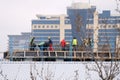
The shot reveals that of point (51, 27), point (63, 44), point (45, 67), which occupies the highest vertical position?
point (51, 27)

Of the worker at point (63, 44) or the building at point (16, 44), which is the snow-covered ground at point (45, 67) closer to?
the building at point (16, 44)

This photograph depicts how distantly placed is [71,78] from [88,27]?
7470 mm

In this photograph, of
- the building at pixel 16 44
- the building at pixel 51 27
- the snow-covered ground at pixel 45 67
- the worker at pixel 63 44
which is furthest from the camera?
the building at pixel 51 27

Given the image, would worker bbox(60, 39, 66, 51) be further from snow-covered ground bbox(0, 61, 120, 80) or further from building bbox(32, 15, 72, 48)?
building bbox(32, 15, 72, 48)

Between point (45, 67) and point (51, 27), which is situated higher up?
point (51, 27)

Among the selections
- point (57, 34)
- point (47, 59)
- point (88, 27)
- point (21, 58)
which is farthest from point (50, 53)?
point (57, 34)

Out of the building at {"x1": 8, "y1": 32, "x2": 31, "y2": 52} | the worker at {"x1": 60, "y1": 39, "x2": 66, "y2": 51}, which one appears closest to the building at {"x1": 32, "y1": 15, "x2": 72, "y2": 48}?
the building at {"x1": 8, "y1": 32, "x2": 31, "y2": 52}

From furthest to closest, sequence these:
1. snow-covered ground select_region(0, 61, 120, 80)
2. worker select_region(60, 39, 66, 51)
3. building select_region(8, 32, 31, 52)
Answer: worker select_region(60, 39, 66, 51) < building select_region(8, 32, 31, 52) < snow-covered ground select_region(0, 61, 120, 80)

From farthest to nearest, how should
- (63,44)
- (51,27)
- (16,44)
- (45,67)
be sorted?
1. (51,27)
2. (16,44)
3. (63,44)
4. (45,67)

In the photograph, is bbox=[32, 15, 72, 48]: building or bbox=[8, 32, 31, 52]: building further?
bbox=[32, 15, 72, 48]: building

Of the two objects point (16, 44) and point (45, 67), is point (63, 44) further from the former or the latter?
point (16, 44)

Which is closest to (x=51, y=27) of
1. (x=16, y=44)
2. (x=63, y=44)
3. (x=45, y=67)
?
(x=16, y=44)

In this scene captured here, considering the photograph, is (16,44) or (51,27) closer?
(16,44)

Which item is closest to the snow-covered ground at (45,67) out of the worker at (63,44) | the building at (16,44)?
the building at (16,44)
